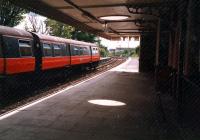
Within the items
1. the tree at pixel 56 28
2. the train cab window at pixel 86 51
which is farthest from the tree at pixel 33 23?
the train cab window at pixel 86 51

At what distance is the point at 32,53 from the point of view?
15.6 metres

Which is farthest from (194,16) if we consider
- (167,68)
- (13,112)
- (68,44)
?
(68,44)

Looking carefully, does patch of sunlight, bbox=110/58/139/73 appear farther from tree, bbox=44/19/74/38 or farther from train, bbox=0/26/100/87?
tree, bbox=44/19/74/38

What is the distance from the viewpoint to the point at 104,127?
7.51 meters

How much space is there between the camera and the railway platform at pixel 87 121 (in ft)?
22.4

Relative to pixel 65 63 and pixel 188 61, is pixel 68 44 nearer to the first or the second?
pixel 65 63

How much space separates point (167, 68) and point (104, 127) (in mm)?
7051

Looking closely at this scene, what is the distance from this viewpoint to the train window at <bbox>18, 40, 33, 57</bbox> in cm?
1425

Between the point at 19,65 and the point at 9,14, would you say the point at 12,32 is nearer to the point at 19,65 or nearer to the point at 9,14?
the point at 19,65

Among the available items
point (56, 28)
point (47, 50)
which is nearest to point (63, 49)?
point (47, 50)

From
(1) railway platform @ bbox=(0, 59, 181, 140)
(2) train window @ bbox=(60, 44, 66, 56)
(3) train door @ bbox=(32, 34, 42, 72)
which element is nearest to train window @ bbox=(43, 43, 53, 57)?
(3) train door @ bbox=(32, 34, 42, 72)

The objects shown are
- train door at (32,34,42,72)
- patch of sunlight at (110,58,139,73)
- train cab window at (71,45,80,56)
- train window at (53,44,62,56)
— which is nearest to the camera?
train door at (32,34,42,72)

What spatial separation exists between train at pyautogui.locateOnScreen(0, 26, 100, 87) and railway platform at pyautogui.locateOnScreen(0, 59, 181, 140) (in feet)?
9.38

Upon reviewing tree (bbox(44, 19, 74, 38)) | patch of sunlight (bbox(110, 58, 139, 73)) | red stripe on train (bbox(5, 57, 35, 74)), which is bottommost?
patch of sunlight (bbox(110, 58, 139, 73))
